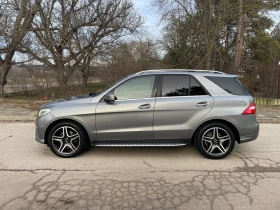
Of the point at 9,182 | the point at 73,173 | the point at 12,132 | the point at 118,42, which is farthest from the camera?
the point at 118,42

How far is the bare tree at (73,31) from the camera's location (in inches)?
675

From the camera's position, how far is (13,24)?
1502 cm

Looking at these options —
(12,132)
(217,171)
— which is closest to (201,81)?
(217,171)

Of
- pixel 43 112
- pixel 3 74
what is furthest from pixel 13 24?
pixel 43 112

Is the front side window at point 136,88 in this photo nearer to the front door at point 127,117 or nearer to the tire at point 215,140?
the front door at point 127,117

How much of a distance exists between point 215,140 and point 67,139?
2.78 meters

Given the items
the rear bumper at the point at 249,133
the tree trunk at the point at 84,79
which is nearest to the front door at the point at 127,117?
the rear bumper at the point at 249,133

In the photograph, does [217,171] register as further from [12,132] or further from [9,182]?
[12,132]

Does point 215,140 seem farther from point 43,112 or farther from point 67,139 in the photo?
point 43,112

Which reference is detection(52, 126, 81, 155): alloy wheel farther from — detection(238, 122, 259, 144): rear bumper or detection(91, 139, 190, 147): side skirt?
detection(238, 122, 259, 144): rear bumper

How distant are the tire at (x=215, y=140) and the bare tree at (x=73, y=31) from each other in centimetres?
1288

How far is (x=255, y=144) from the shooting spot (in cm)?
536

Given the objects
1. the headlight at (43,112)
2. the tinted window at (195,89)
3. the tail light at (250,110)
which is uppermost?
the tinted window at (195,89)

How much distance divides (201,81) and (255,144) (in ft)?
7.17
